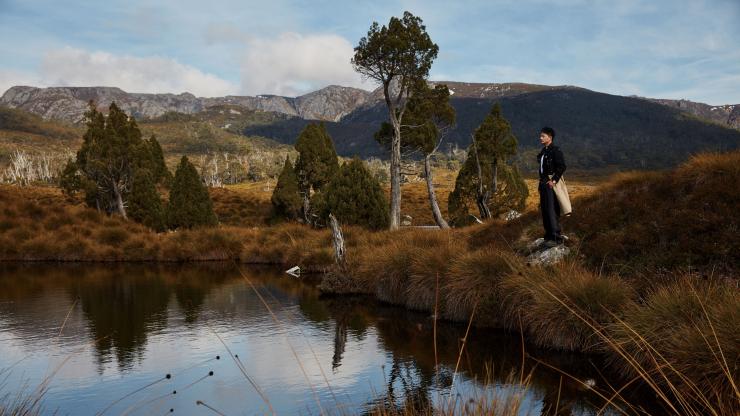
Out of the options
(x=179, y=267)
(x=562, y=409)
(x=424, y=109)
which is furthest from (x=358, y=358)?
(x=424, y=109)

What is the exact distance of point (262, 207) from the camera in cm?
6334

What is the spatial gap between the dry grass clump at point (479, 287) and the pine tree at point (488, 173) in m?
24.3

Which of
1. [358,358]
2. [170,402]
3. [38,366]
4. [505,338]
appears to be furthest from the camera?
[505,338]

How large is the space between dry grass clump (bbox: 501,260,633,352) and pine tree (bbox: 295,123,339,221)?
1364 inches

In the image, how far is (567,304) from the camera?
11.4 meters

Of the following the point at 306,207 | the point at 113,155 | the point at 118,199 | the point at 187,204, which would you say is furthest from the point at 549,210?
the point at 118,199

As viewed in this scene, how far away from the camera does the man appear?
13.3 metres

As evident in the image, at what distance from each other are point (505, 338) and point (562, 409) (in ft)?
15.9

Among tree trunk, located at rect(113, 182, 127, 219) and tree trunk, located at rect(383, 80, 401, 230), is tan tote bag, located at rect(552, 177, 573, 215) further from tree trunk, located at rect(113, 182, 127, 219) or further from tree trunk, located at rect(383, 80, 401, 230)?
tree trunk, located at rect(113, 182, 127, 219)

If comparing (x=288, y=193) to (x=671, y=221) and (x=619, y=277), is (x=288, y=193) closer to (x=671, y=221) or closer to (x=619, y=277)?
(x=671, y=221)

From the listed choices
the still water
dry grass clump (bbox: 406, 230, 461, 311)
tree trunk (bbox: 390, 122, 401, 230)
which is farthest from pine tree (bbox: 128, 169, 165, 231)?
dry grass clump (bbox: 406, 230, 461, 311)

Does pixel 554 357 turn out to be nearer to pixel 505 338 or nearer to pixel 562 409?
pixel 505 338

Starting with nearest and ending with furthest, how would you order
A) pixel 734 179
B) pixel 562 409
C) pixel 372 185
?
pixel 562 409
pixel 734 179
pixel 372 185

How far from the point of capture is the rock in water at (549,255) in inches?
566
